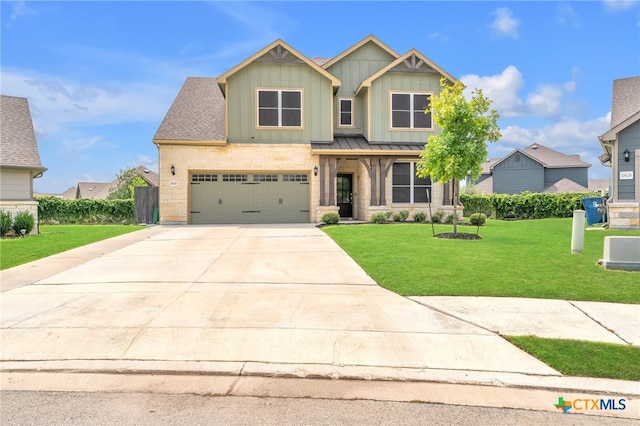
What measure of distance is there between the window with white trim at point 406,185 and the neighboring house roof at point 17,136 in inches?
644

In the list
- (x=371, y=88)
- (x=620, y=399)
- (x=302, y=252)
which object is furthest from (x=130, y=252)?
(x=371, y=88)

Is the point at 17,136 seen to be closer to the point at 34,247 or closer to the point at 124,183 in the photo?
the point at 34,247

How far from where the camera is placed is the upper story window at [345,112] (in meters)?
22.7

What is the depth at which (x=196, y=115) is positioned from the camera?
2227 cm

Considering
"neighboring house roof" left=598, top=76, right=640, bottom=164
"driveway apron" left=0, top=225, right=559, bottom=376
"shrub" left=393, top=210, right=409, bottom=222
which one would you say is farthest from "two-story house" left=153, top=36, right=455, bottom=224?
"driveway apron" left=0, top=225, right=559, bottom=376

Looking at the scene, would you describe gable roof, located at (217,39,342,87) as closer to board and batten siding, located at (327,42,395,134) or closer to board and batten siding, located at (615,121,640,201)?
board and batten siding, located at (327,42,395,134)

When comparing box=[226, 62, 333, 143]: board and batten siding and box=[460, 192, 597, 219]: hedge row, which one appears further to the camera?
box=[460, 192, 597, 219]: hedge row

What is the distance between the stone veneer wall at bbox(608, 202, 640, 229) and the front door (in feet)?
39.3

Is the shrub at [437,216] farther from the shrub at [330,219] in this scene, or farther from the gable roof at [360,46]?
the gable roof at [360,46]

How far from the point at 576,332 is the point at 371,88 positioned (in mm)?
17731

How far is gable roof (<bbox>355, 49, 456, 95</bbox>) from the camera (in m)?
21.1

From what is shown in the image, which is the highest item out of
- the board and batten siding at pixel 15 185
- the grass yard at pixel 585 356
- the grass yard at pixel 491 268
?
the board and batten siding at pixel 15 185

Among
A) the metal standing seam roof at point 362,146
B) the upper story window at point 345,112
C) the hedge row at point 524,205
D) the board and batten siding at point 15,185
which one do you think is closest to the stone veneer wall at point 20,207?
Answer: the board and batten siding at point 15,185

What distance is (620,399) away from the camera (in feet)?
12.7
